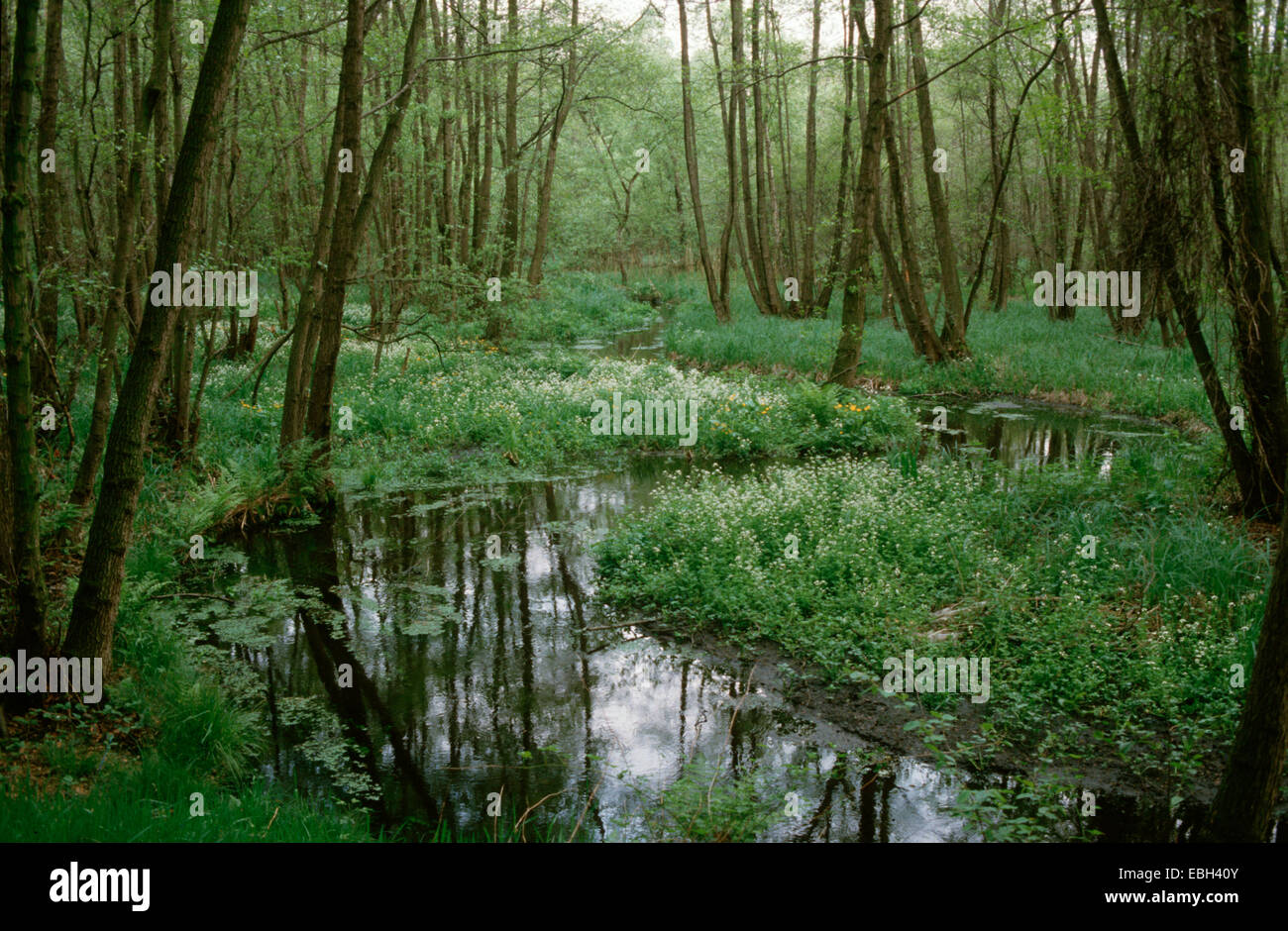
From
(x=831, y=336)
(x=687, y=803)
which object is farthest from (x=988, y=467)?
(x=831, y=336)

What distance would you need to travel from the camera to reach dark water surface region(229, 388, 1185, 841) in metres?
4.87

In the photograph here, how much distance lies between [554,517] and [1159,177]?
736 centimetres

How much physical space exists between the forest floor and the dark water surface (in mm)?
394

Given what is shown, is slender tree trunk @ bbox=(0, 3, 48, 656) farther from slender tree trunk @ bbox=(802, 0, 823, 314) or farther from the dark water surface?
slender tree trunk @ bbox=(802, 0, 823, 314)

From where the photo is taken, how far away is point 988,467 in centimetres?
1036

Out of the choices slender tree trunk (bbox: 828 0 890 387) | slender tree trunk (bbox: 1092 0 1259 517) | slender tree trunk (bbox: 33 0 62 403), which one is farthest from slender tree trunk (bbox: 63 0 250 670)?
slender tree trunk (bbox: 828 0 890 387)

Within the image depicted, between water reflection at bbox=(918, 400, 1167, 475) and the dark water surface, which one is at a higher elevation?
water reflection at bbox=(918, 400, 1167, 475)

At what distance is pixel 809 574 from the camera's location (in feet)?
25.4

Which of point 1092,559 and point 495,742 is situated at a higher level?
point 1092,559

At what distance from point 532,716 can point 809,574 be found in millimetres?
2882

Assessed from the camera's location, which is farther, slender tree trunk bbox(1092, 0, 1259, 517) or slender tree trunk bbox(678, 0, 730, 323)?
slender tree trunk bbox(678, 0, 730, 323)

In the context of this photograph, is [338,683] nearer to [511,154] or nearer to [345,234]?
[345,234]

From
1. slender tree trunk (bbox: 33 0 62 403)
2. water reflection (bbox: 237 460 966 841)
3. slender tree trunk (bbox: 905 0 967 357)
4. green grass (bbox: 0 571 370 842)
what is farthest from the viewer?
slender tree trunk (bbox: 905 0 967 357)

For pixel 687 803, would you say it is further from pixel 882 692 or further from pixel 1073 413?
pixel 1073 413
